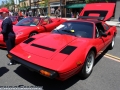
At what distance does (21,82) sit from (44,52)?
0.89 meters

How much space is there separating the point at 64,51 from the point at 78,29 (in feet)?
4.46

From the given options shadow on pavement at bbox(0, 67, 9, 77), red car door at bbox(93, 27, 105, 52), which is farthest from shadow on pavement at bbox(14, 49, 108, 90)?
red car door at bbox(93, 27, 105, 52)

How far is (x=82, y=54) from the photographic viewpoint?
137 inches

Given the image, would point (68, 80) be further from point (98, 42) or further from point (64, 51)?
point (98, 42)

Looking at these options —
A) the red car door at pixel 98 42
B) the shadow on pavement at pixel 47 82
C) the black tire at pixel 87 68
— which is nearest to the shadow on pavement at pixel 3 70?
the shadow on pavement at pixel 47 82

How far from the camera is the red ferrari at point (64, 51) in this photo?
3086 mm

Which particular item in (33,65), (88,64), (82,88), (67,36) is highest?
(67,36)

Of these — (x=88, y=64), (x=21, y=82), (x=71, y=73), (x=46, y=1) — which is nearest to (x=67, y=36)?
(x=88, y=64)

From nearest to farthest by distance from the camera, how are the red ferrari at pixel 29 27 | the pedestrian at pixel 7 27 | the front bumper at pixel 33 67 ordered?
the front bumper at pixel 33 67 → the pedestrian at pixel 7 27 → the red ferrari at pixel 29 27

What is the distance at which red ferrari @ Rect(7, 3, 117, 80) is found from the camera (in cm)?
309

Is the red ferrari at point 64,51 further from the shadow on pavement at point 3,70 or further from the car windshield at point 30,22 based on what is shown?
the car windshield at point 30,22

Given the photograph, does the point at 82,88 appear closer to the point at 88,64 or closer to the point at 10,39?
the point at 88,64

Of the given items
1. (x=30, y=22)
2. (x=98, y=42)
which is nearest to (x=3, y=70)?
(x=98, y=42)

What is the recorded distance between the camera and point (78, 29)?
4.62 m
